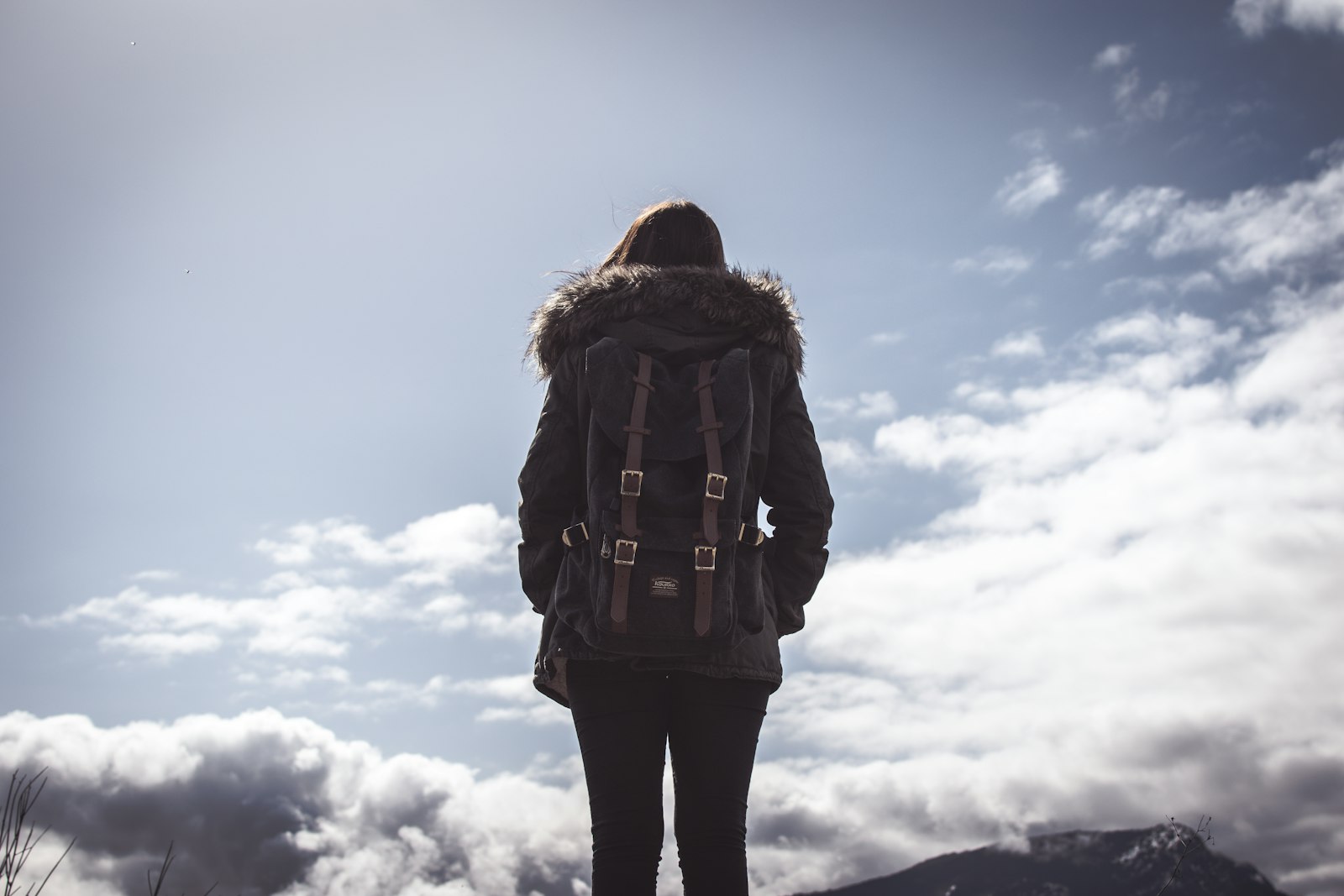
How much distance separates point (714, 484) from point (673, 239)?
1120mm

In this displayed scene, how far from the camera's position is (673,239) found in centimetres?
395

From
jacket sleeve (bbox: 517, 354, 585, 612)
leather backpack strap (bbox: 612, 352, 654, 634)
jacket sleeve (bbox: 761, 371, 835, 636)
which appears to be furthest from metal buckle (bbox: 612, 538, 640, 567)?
jacket sleeve (bbox: 761, 371, 835, 636)

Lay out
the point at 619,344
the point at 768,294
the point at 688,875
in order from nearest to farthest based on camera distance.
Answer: the point at 688,875
the point at 619,344
the point at 768,294

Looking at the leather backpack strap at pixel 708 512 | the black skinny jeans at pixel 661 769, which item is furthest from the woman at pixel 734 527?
the leather backpack strap at pixel 708 512

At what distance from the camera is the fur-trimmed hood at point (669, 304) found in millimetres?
3676

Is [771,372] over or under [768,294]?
under

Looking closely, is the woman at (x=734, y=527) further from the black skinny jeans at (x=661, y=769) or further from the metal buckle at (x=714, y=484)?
the metal buckle at (x=714, y=484)

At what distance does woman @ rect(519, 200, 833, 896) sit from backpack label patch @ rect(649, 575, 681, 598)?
20 cm

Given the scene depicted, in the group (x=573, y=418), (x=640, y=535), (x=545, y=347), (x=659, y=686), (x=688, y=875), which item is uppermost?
(x=545, y=347)

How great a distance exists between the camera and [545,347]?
151 inches

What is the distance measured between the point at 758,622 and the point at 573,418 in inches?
38.1

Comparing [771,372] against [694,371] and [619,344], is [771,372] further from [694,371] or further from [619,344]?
[619,344]

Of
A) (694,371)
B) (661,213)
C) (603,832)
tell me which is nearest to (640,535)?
(694,371)

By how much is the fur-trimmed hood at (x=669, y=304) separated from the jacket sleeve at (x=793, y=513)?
307mm
